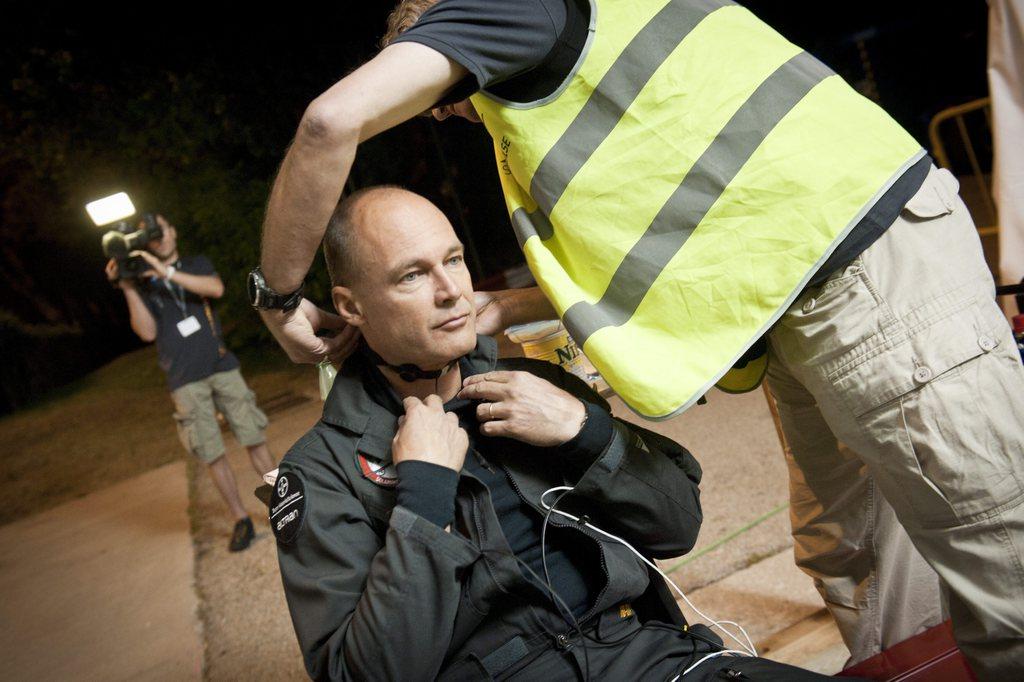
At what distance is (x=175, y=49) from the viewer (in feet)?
31.0

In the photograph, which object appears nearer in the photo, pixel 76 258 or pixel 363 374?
pixel 363 374

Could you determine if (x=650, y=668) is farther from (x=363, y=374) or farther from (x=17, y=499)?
(x=17, y=499)

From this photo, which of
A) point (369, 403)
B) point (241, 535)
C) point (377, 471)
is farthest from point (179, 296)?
point (377, 471)

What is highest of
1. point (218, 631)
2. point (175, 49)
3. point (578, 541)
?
point (175, 49)

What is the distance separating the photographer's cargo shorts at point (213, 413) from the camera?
4738 mm

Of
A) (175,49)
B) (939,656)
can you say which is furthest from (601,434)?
(175,49)

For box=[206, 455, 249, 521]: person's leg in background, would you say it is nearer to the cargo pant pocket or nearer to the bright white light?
the bright white light

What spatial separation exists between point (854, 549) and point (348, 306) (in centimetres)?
141

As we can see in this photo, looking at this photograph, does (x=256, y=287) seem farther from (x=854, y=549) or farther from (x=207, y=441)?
(x=207, y=441)

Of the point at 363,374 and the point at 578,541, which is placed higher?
the point at 363,374

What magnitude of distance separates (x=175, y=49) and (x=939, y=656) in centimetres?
1011

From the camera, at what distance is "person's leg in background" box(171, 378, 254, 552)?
4723 millimetres

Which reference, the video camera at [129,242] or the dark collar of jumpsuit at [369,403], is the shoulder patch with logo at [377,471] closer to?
the dark collar of jumpsuit at [369,403]

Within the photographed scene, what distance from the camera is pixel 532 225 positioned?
155cm
